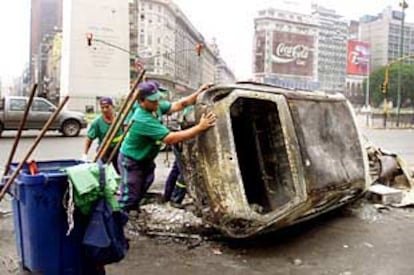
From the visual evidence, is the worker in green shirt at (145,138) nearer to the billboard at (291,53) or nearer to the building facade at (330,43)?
the billboard at (291,53)

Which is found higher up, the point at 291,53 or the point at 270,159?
the point at 291,53

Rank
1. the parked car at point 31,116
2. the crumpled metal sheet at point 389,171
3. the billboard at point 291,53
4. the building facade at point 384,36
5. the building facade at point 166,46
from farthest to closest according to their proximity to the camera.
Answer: the billboard at point 291,53 → the building facade at point 384,36 → the building facade at point 166,46 → the parked car at point 31,116 → the crumpled metal sheet at point 389,171

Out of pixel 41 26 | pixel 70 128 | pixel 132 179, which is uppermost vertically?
pixel 41 26

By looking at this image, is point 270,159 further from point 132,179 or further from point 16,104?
point 16,104

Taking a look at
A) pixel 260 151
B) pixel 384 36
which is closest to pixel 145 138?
pixel 260 151

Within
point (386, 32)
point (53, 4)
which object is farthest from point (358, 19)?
point (53, 4)

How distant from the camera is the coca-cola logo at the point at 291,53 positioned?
268 ft

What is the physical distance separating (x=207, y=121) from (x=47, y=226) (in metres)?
2.13

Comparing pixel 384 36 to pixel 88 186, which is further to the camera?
pixel 384 36

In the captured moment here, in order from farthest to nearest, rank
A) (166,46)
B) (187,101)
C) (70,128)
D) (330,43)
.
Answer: (330,43)
(166,46)
(70,128)
(187,101)

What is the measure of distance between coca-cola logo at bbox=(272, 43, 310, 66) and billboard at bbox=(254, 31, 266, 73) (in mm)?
1797

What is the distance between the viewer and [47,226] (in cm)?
374

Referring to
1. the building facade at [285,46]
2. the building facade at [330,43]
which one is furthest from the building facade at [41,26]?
the building facade at [330,43]

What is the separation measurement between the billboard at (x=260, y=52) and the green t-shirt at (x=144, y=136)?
73.8 metres
